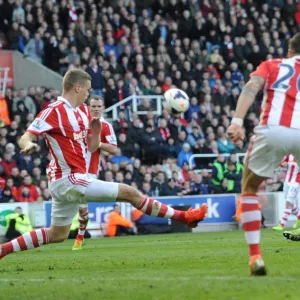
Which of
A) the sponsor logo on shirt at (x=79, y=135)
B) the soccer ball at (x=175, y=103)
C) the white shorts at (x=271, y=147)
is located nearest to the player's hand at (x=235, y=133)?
the white shorts at (x=271, y=147)

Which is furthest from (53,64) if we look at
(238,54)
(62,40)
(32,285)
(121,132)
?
(32,285)

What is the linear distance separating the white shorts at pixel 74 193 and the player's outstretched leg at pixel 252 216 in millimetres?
1920

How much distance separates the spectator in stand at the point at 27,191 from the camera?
21875 mm

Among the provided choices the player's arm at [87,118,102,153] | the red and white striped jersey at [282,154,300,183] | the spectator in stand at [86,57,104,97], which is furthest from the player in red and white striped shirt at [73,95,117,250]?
the spectator in stand at [86,57,104,97]

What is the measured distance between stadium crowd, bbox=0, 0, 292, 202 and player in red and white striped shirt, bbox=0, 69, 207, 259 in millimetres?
11289

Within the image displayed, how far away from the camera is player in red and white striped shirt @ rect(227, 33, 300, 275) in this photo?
333 inches

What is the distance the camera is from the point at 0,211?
68.9ft

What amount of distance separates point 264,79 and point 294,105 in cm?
36

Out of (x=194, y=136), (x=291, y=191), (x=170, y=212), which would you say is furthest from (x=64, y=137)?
(x=194, y=136)

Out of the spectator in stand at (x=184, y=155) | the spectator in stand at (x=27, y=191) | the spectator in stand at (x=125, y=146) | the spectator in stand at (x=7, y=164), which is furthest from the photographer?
the spectator in stand at (x=184, y=155)

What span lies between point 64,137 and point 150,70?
54.1 feet

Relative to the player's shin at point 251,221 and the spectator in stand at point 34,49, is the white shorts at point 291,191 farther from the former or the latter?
the player's shin at point 251,221

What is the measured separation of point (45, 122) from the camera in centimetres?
1040

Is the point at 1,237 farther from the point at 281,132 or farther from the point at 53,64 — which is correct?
the point at 281,132
